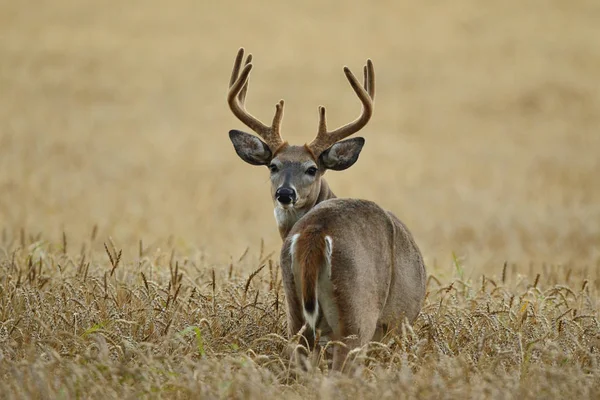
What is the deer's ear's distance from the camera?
6.70 meters

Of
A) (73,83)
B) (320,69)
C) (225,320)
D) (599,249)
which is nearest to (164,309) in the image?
(225,320)

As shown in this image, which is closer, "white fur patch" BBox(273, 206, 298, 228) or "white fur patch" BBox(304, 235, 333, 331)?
"white fur patch" BBox(304, 235, 333, 331)

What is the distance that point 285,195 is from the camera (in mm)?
6285

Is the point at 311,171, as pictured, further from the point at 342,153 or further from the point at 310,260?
the point at 310,260

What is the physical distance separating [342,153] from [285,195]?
650mm

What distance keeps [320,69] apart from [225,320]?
1031 inches

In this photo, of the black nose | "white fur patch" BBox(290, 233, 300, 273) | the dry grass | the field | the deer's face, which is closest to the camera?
the dry grass

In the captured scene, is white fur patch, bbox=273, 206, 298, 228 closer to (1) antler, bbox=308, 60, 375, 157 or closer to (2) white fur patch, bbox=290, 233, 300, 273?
(1) antler, bbox=308, 60, 375, 157

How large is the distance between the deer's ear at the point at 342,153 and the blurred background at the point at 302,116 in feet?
9.77

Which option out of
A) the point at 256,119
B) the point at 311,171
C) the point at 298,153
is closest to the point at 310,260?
the point at 311,171

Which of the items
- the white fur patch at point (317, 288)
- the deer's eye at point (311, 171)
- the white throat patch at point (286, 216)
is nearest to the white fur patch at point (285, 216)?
the white throat patch at point (286, 216)

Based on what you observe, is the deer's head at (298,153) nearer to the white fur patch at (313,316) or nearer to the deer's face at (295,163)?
the deer's face at (295,163)

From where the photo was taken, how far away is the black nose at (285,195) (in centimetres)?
629

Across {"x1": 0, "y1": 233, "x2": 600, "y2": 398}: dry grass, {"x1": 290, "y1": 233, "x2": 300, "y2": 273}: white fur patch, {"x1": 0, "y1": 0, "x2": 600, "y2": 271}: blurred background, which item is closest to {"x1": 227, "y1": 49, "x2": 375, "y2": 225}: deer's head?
{"x1": 0, "y1": 233, "x2": 600, "y2": 398}: dry grass
